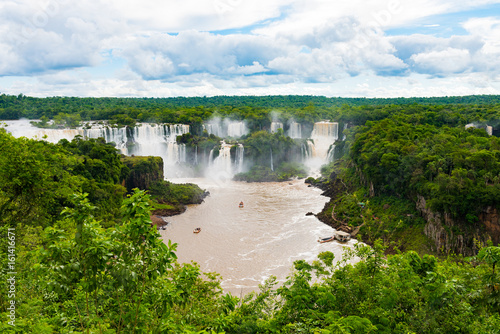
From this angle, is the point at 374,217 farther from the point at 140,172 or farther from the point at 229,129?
the point at 229,129

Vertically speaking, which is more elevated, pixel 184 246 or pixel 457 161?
pixel 457 161

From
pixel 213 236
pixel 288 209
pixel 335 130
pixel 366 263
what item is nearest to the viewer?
pixel 366 263

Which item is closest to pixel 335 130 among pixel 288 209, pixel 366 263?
pixel 288 209

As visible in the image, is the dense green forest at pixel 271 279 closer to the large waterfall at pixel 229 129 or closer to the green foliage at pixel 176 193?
the green foliage at pixel 176 193

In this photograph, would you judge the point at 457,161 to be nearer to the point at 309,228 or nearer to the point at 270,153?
the point at 309,228

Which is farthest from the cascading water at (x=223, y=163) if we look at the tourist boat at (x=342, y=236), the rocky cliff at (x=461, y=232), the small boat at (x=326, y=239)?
the rocky cliff at (x=461, y=232)

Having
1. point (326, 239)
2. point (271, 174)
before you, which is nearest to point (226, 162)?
point (271, 174)

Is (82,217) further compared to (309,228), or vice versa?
(309,228)
